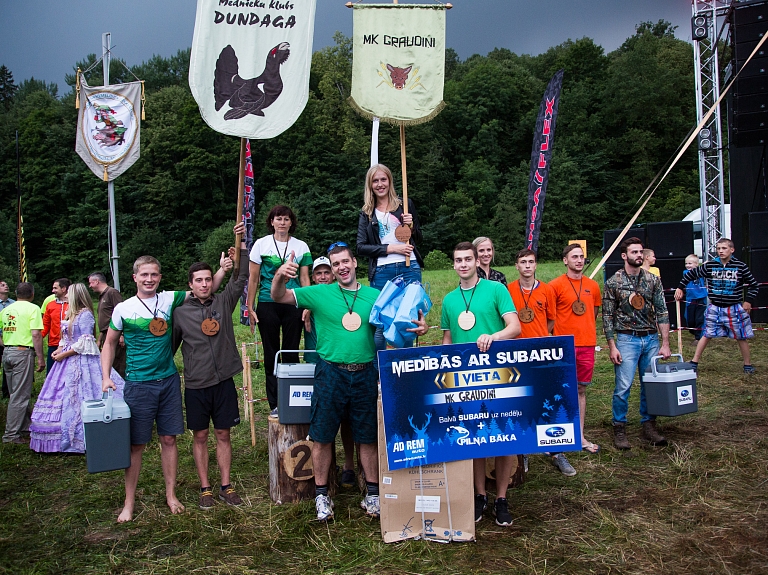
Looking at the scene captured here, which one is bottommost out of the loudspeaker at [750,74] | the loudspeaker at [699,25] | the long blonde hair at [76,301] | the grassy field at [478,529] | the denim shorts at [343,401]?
the grassy field at [478,529]

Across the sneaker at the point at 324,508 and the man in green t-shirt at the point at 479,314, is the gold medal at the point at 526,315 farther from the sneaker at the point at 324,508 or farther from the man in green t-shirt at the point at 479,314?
the sneaker at the point at 324,508

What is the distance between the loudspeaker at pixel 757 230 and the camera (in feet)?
41.6

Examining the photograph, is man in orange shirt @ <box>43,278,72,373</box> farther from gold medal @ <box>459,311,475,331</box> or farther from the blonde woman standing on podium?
gold medal @ <box>459,311,475,331</box>

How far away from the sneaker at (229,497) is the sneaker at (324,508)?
71 centimetres

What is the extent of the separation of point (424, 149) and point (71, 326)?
41.2 metres

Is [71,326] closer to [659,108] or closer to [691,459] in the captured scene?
[691,459]

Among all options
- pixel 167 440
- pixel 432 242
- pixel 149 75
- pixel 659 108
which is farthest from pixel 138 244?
pixel 167 440

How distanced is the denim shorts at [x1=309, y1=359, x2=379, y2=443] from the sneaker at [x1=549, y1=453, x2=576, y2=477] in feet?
5.82

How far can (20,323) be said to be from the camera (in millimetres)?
7469

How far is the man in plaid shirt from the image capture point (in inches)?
227

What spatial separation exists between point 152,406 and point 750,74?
1248 centimetres

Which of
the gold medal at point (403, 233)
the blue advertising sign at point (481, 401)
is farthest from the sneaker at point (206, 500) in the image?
the gold medal at point (403, 233)

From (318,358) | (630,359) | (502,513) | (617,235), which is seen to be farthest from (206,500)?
(617,235)

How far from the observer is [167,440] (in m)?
4.76
